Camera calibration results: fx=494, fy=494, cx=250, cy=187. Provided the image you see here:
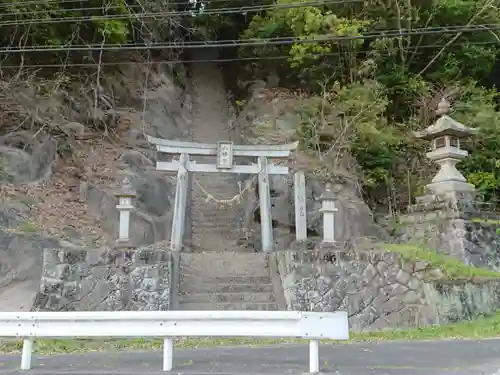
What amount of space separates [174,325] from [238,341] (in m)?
2.72

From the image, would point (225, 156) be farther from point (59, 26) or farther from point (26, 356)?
point (26, 356)

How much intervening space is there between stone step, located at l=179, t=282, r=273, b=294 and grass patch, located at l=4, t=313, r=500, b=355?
8.18 ft

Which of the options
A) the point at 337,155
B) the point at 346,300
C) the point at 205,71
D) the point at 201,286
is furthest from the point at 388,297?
the point at 205,71

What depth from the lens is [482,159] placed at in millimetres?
16109

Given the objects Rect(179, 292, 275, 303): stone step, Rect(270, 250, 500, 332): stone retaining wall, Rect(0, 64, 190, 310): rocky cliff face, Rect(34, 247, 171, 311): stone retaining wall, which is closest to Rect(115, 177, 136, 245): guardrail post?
Rect(0, 64, 190, 310): rocky cliff face

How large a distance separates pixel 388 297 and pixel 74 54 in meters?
13.3

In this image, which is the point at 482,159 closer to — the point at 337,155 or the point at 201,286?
the point at 337,155

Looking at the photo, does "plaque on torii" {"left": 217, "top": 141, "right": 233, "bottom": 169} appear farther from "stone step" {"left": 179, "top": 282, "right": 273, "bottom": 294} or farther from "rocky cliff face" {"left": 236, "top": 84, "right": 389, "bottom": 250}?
"stone step" {"left": 179, "top": 282, "right": 273, "bottom": 294}

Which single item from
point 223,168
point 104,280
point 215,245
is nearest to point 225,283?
point 104,280

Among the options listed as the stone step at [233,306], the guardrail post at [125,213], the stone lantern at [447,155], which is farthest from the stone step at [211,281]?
the stone lantern at [447,155]

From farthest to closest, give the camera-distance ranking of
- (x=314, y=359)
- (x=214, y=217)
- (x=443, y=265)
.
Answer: (x=214, y=217), (x=443, y=265), (x=314, y=359)

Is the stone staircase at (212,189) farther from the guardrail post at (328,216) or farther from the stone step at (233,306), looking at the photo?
the stone step at (233,306)

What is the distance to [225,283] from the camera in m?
10.3

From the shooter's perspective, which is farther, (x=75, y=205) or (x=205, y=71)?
(x=205, y=71)
